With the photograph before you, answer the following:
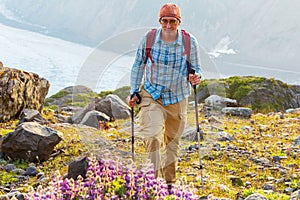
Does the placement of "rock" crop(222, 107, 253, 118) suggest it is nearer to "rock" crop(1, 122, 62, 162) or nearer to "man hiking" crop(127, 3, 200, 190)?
"rock" crop(1, 122, 62, 162)

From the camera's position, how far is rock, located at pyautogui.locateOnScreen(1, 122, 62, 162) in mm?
10336

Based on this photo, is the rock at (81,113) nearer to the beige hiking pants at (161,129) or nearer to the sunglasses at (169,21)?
the beige hiking pants at (161,129)

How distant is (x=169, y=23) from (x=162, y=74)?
87 centimetres

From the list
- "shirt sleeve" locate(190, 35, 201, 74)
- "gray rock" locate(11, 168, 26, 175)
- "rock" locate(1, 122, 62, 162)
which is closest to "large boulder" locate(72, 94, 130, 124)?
"rock" locate(1, 122, 62, 162)

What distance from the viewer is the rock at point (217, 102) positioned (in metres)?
20.9

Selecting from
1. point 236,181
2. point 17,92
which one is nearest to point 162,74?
point 236,181

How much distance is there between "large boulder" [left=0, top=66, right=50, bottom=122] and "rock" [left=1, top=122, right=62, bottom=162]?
4.03 m

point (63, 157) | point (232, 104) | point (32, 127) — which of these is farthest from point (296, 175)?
point (232, 104)

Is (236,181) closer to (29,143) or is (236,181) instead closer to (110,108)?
(29,143)

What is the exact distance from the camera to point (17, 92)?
49.1ft

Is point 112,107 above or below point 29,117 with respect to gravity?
above

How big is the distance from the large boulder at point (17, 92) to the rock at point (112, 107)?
8.12 ft

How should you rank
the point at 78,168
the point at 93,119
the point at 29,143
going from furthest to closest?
the point at 93,119, the point at 29,143, the point at 78,168

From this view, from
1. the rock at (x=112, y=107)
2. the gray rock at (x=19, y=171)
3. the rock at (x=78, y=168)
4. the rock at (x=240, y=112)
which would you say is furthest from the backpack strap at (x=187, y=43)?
the rock at (x=240, y=112)
